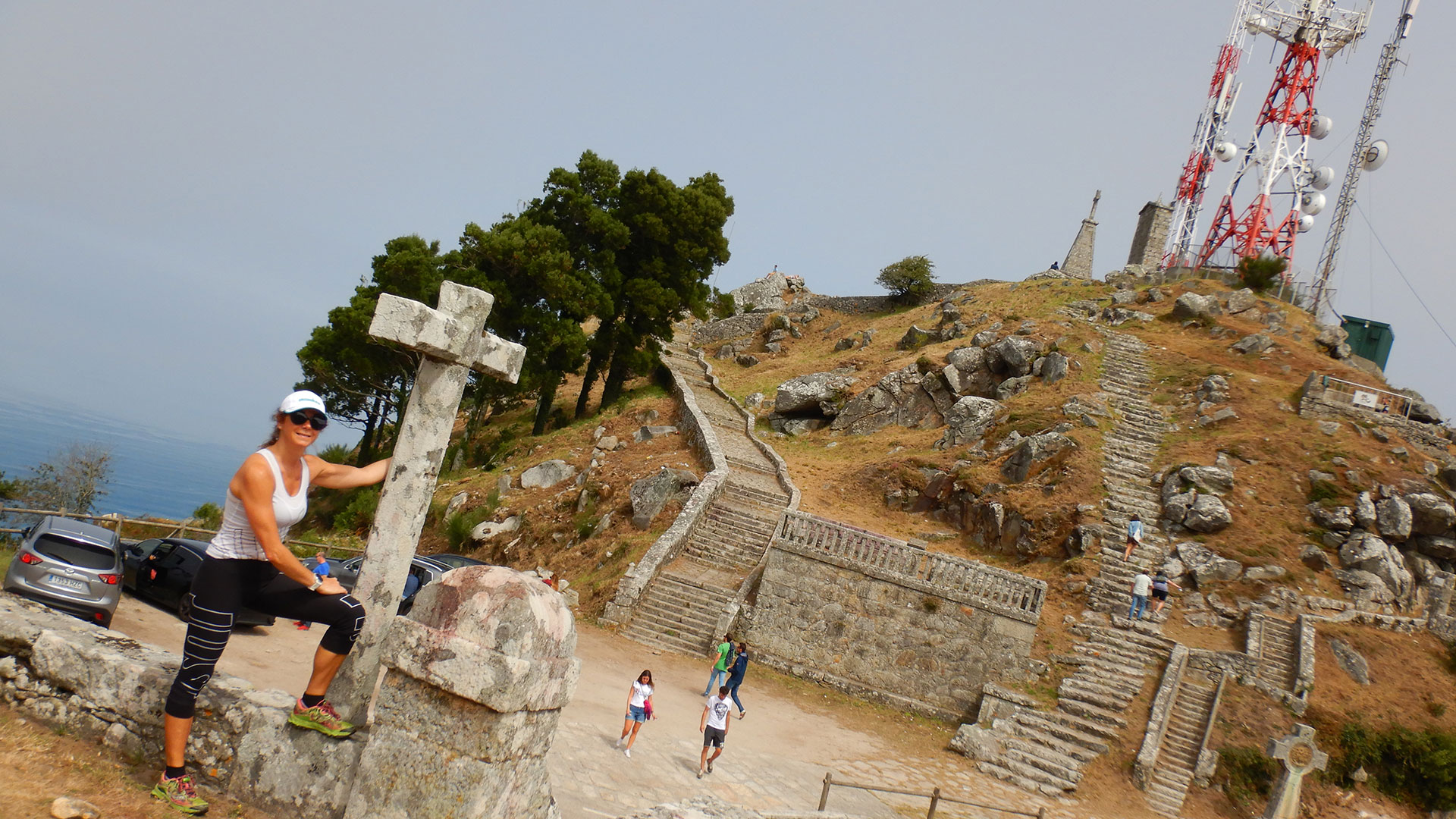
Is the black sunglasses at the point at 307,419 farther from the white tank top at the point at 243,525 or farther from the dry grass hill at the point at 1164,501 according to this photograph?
the dry grass hill at the point at 1164,501

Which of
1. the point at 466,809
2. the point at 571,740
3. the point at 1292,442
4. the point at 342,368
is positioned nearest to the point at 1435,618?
the point at 1292,442

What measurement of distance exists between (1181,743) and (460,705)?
16.3 meters

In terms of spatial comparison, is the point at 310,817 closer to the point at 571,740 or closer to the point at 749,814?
the point at 749,814

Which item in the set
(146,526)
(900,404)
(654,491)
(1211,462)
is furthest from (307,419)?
(900,404)

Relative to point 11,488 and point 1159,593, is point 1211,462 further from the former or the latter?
point 11,488

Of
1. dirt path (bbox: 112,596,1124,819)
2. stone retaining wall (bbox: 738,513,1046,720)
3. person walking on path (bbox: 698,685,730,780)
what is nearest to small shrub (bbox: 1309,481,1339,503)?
stone retaining wall (bbox: 738,513,1046,720)

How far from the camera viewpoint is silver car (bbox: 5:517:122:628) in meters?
9.50

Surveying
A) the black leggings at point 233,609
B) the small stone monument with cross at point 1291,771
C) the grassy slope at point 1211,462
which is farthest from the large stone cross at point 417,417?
the small stone monument with cross at point 1291,771

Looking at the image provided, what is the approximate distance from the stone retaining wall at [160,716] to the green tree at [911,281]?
52.0 metres

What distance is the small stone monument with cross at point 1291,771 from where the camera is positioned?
1412 centimetres

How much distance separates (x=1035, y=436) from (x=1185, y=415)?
6.07 m

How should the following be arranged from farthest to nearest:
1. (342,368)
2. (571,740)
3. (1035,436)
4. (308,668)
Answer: (342,368) < (1035,436) < (308,668) < (571,740)

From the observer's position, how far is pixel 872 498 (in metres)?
26.5

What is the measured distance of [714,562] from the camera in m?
21.1
